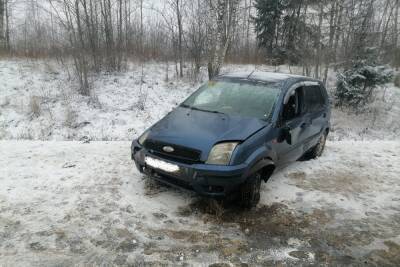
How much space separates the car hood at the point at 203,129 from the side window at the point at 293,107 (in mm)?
559

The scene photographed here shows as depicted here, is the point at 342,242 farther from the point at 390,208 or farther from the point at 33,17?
the point at 33,17

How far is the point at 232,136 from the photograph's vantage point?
13.9 feet

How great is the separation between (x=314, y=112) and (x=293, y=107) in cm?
117

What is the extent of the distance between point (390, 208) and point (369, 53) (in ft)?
41.4

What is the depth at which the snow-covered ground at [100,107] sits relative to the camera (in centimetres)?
1043

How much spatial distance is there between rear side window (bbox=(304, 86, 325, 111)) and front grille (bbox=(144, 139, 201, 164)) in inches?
105

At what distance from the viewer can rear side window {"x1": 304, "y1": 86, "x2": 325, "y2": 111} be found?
595cm

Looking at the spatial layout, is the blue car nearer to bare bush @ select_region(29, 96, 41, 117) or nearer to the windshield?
the windshield

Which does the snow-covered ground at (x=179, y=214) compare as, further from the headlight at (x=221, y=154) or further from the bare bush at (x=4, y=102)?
the bare bush at (x=4, y=102)

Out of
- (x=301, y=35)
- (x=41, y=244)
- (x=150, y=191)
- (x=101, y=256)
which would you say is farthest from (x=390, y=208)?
(x=301, y=35)

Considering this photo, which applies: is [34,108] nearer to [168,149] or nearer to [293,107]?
[168,149]

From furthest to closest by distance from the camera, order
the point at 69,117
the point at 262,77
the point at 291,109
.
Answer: the point at 69,117, the point at 262,77, the point at 291,109

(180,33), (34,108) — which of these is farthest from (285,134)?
(180,33)

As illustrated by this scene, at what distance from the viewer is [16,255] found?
331 centimetres
